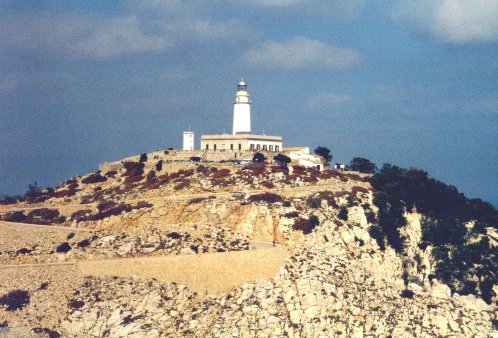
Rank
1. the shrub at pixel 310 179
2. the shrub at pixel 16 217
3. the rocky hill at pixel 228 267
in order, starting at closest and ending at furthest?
1. the rocky hill at pixel 228 267
2. the shrub at pixel 16 217
3. the shrub at pixel 310 179

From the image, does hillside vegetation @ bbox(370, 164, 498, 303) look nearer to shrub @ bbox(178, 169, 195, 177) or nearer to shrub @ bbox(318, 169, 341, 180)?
shrub @ bbox(318, 169, 341, 180)

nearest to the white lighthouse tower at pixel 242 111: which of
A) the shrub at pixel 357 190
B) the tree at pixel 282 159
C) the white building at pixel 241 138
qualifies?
the white building at pixel 241 138

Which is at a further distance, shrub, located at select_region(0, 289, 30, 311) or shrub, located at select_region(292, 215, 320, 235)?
shrub, located at select_region(292, 215, 320, 235)

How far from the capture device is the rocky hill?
162 ft

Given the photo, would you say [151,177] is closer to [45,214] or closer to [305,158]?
[45,214]

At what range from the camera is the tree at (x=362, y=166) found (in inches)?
3216

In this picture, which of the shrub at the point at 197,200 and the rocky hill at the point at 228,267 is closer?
the rocky hill at the point at 228,267

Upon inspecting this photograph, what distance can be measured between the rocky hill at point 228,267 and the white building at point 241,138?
34.6ft

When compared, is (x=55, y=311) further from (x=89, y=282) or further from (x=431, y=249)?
(x=431, y=249)

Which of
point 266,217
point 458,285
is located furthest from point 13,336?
point 458,285

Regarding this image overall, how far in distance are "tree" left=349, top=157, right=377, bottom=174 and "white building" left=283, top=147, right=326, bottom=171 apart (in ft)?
10.5

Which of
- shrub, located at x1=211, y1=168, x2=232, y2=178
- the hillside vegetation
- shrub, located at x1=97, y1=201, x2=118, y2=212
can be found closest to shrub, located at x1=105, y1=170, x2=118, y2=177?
shrub, located at x1=97, y1=201, x2=118, y2=212

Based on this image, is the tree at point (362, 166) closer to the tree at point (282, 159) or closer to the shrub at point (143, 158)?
the tree at point (282, 159)

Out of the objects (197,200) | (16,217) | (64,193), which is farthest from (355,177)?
(16,217)
